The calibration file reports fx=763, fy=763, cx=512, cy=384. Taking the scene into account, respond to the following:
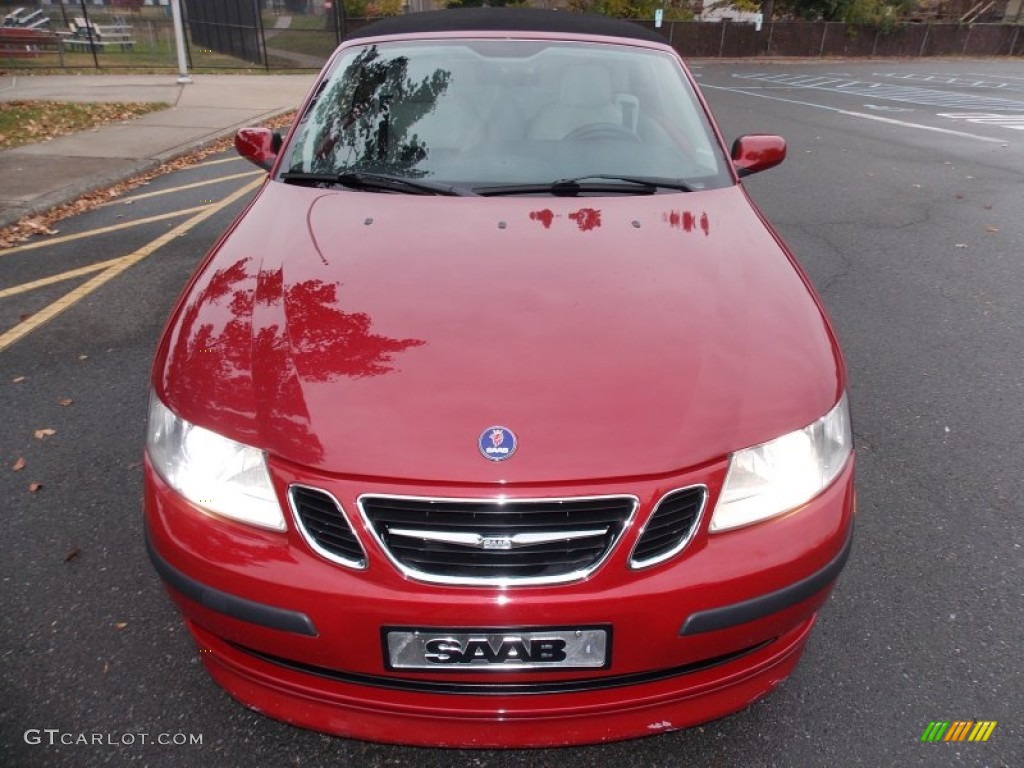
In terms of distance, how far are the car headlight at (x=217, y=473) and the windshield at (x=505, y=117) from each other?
4.15 ft

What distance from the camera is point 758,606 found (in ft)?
5.20

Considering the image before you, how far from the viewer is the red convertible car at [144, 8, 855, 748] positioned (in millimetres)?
1510

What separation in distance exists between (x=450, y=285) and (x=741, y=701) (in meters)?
1.22

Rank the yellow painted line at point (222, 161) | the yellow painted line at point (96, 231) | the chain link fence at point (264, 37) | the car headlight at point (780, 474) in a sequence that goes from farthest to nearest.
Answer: the chain link fence at point (264, 37), the yellow painted line at point (222, 161), the yellow painted line at point (96, 231), the car headlight at point (780, 474)

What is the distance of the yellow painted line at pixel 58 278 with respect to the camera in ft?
15.4

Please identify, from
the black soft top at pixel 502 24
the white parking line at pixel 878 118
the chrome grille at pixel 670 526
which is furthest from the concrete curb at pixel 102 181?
the white parking line at pixel 878 118

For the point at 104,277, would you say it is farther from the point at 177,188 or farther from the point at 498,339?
the point at 498,339

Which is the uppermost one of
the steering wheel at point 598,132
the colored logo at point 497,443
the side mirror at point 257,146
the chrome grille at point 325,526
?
the steering wheel at point 598,132

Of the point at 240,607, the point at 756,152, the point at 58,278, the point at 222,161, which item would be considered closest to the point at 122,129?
the point at 222,161

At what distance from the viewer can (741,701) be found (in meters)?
1.71

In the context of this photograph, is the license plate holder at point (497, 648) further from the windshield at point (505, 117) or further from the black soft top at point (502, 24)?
the black soft top at point (502, 24)

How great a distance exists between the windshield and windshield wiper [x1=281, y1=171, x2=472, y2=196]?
0.10 feet

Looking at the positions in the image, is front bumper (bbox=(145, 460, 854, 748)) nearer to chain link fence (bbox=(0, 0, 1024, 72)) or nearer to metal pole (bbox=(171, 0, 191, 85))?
metal pole (bbox=(171, 0, 191, 85))

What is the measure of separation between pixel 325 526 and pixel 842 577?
1726 millimetres
